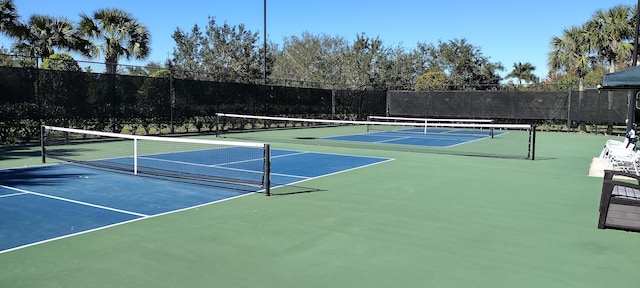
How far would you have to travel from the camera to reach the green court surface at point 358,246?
4.01 meters

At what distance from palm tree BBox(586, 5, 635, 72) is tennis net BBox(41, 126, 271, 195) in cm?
2090

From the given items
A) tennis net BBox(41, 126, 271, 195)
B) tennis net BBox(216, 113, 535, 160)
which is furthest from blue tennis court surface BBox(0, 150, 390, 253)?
tennis net BBox(216, 113, 535, 160)

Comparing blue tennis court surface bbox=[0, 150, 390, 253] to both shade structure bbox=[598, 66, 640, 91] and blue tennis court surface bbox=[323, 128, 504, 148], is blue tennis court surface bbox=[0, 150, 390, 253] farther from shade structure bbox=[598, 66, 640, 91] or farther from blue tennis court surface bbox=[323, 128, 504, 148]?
blue tennis court surface bbox=[323, 128, 504, 148]

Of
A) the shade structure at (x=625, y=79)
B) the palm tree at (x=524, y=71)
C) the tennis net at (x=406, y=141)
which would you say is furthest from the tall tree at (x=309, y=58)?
the shade structure at (x=625, y=79)

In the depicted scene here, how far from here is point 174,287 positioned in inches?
149

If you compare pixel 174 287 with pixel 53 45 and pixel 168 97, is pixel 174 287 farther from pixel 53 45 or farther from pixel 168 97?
pixel 53 45

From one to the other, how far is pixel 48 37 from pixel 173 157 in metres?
14.9

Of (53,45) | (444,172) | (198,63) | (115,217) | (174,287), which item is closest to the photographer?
(174,287)

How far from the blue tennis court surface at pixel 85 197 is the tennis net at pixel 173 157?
31 centimetres

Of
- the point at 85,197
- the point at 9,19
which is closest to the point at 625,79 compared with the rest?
the point at 85,197

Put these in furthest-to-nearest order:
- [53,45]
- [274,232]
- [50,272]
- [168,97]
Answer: [53,45], [168,97], [274,232], [50,272]

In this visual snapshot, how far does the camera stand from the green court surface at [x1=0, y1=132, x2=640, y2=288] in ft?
Result: 13.1

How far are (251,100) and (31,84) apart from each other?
33.7 feet

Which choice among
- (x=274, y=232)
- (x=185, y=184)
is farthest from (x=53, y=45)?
(x=274, y=232)
